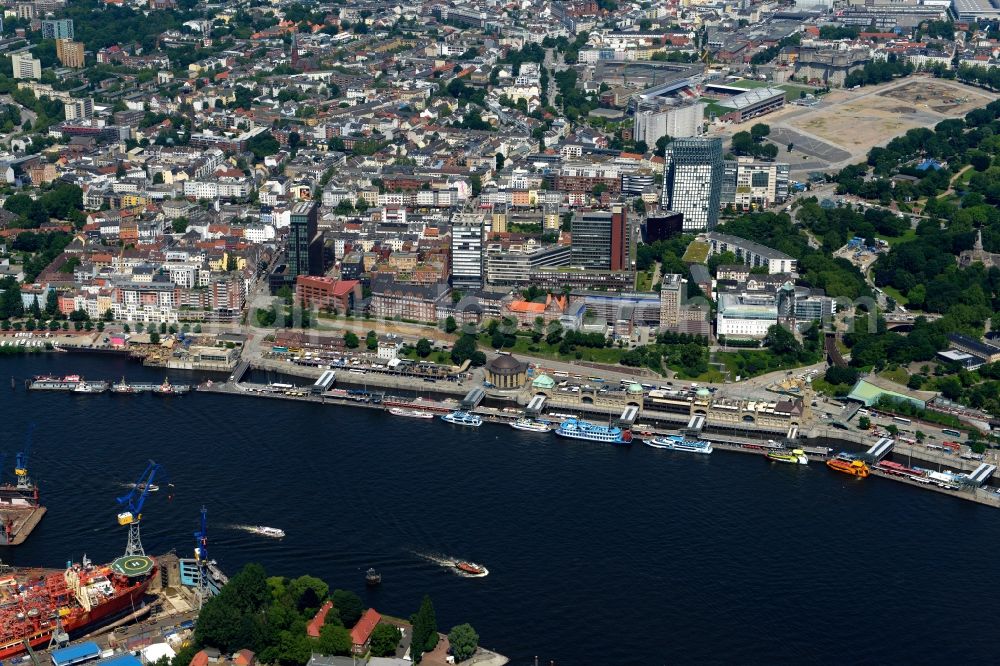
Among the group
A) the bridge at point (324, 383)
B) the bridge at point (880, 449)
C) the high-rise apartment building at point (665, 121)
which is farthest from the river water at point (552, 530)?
the high-rise apartment building at point (665, 121)

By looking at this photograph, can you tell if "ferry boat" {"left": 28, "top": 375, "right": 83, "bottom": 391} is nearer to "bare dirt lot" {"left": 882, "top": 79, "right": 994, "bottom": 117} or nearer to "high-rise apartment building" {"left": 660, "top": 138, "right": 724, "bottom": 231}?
"high-rise apartment building" {"left": 660, "top": 138, "right": 724, "bottom": 231}

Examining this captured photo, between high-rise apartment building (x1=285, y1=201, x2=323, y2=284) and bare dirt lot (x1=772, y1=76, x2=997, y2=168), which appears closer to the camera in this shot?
high-rise apartment building (x1=285, y1=201, x2=323, y2=284)

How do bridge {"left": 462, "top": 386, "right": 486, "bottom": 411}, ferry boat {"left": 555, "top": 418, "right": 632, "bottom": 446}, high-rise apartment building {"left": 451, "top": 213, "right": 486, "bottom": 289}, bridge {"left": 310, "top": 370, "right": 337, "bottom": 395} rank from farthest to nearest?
high-rise apartment building {"left": 451, "top": 213, "right": 486, "bottom": 289} → bridge {"left": 310, "top": 370, "right": 337, "bottom": 395} → bridge {"left": 462, "top": 386, "right": 486, "bottom": 411} → ferry boat {"left": 555, "top": 418, "right": 632, "bottom": 446}

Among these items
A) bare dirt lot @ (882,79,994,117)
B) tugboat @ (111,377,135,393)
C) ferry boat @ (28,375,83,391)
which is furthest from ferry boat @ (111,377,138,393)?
bare dirt lot @ (882,79,994,117)

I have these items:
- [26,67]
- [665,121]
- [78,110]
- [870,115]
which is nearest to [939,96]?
[870,115]

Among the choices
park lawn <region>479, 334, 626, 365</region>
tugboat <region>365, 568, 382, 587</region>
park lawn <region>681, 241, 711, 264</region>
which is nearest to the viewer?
tugboat <region>365, 568, 382, 587</region>

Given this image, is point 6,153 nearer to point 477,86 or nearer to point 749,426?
point 477,86

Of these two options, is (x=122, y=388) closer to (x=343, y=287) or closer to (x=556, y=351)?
(x=343, y=287)

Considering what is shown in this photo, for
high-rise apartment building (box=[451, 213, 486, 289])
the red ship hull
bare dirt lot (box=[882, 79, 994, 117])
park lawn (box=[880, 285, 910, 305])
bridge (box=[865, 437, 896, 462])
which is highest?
bare dirt lot (box=[882, 79, 994, 117])
